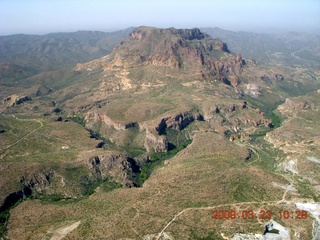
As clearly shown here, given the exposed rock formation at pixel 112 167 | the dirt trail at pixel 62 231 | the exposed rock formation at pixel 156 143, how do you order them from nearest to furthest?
the dirt trail at pixel 62 231
the exposed rock formation at pixel 112 167
the exposed rock formation at pixel 156 143

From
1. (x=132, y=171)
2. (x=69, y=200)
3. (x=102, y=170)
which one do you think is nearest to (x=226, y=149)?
(x=132, y=171)

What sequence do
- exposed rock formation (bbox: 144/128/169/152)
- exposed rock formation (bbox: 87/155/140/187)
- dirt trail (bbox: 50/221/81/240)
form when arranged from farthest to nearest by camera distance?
exposed rock formation (bbox: 144/128/169/152), exposed rock formation (bbox: 87/155/140/187), dirt trail (bbox: 50/221/81/240)

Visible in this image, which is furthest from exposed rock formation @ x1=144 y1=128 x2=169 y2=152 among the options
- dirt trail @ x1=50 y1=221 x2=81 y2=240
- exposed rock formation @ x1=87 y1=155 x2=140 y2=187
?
dirt trail @ x1=50 y1=221 x2=81 y2=240

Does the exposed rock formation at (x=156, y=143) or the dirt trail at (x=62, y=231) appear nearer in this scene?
the dirt trail at (x=62, y=231)

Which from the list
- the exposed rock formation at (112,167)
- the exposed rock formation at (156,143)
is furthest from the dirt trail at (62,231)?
the exposed rock formation at (156,143)

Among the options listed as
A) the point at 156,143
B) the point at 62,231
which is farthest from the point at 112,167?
the point at 62,231

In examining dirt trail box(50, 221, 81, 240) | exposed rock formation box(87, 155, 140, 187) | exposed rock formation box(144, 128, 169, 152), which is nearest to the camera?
dirt trail box(50, 221, 81, 240)

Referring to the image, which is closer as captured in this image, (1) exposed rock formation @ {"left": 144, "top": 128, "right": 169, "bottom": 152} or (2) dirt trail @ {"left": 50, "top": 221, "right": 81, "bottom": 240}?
(2) dirt trail @ {"left": 50, "top": 221, "right": 81, "bottom": 240}

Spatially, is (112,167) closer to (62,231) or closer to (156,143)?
(156,143)

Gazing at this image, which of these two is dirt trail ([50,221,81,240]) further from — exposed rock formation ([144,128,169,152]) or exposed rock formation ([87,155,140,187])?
exposed rock formation ([144,128,169,152])

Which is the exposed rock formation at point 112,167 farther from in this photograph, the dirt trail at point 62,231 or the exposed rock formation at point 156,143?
the dirt trail at point 62,231

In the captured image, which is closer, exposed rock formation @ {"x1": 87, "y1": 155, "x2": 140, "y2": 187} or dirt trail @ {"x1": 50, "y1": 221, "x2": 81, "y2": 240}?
dirt trail @ {"x1": 50, "y1": 221, "x2": 81, "y2": 240}

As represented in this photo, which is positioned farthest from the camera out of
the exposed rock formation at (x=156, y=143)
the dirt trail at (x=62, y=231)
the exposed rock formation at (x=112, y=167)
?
the exposed rock formation at (x=156, y=143)
